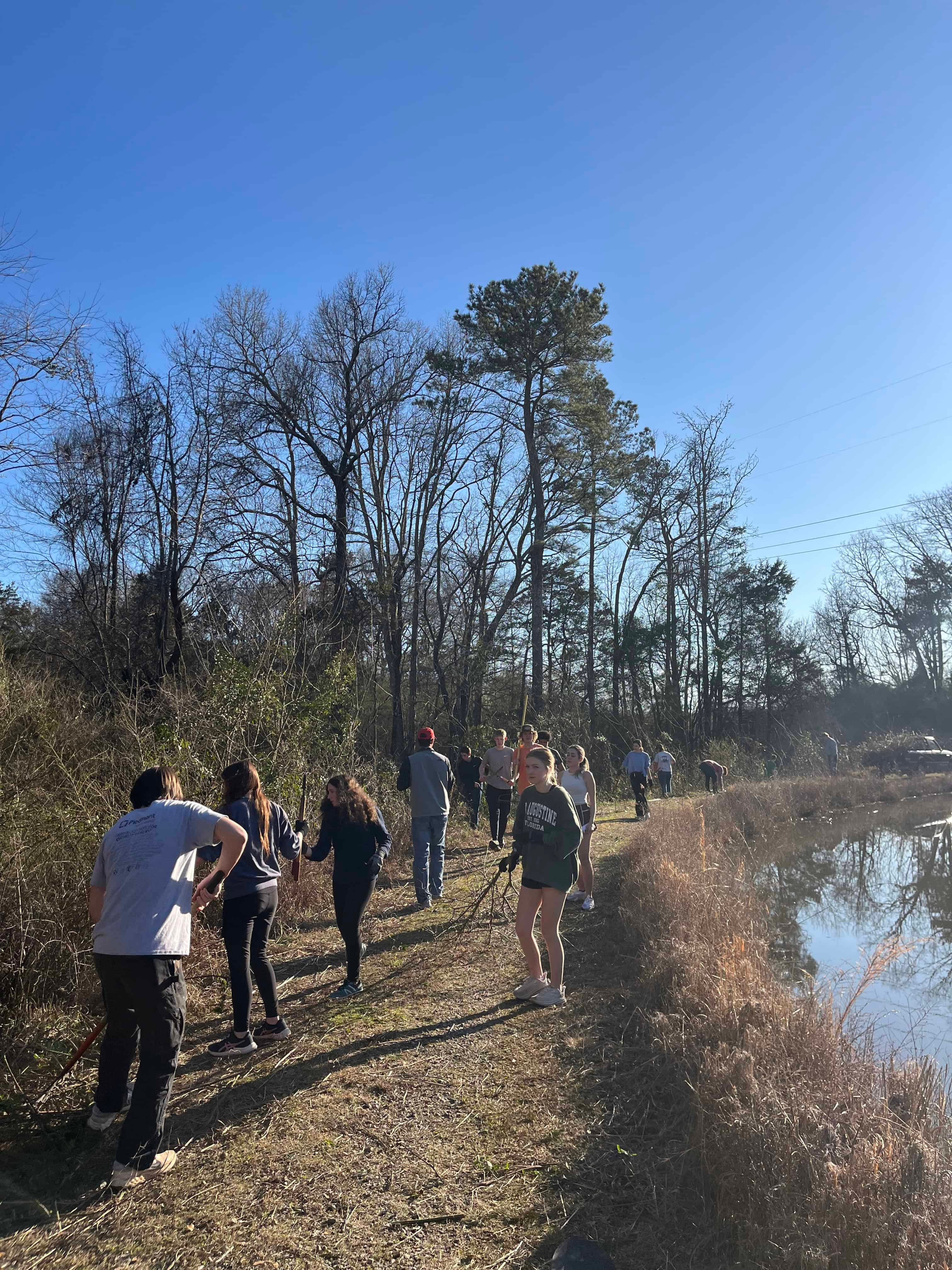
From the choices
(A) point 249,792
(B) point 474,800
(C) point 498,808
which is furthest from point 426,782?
(B) point 474,800

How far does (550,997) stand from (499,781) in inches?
200

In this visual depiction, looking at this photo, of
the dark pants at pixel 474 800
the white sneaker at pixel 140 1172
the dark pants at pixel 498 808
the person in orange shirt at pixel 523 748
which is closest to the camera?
the white sneaker at pixel 140 1172

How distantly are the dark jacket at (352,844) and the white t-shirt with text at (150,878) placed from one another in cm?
186

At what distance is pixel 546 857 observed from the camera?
17.0 ft

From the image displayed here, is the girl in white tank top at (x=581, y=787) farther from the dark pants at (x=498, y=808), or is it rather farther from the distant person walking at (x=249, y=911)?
the distant person walking at (x=249, y=911)

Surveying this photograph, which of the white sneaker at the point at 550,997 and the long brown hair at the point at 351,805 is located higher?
the long brown hair at the point at 351,805

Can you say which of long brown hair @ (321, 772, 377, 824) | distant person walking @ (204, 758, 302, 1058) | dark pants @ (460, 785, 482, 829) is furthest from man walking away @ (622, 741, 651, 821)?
distant person walking @ (204, 758, 302, 1058)

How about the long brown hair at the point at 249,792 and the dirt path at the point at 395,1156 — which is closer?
the dirt path at the point at 395,1156

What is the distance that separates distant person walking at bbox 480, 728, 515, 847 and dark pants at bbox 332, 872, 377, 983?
492 cm

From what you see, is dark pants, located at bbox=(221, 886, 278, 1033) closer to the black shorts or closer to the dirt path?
the dirt path

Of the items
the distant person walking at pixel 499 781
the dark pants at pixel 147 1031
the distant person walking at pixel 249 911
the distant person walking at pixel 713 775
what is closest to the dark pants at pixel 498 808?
the distant person walking at pixel 499 781

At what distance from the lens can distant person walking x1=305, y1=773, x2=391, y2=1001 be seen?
214 inches

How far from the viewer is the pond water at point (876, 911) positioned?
7.27 meters

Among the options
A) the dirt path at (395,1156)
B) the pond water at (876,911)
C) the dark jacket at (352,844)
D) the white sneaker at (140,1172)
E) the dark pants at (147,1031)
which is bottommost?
the pond water at (876,911)
